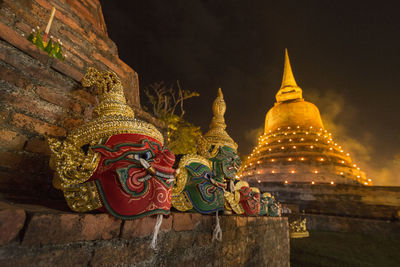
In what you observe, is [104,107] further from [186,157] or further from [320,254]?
[320,254]

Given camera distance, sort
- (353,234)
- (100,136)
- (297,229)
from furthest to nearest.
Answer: (353,234), (297,229), (100,136)

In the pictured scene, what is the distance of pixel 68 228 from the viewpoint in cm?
95

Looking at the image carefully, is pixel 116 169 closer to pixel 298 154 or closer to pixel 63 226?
pixel 63 226

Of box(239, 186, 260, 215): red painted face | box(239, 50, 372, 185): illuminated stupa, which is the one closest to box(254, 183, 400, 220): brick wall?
box(239, 50, 372, 185): illuminated stupa

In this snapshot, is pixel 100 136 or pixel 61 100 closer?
pixel 100 136

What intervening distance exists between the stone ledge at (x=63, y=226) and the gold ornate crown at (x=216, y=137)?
2.76ft

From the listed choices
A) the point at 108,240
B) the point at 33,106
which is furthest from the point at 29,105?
the point at 108,240

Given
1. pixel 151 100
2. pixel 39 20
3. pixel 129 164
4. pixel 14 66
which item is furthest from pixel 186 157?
pixel 151 100

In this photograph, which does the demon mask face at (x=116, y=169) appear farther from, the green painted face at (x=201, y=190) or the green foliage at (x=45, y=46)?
the green foliage at (x=45, y=46)

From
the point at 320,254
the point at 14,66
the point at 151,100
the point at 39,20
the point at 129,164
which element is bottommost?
the point at 320,254

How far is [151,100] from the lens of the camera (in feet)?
42.6

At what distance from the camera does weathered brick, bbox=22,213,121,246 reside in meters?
0.84

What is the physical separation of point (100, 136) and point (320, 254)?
15.1 ft

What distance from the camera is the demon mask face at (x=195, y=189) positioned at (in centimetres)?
165
